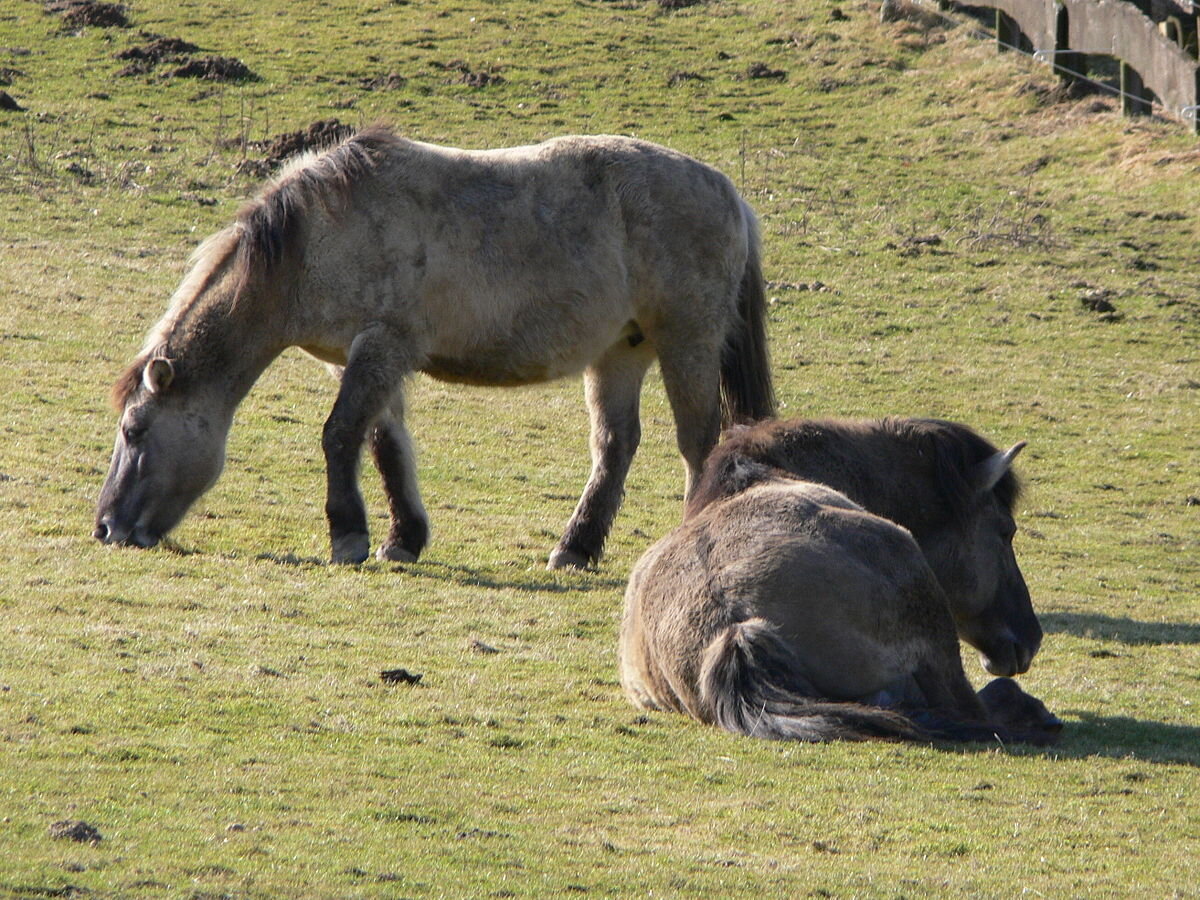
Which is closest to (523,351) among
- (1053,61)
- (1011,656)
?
(1011,656)

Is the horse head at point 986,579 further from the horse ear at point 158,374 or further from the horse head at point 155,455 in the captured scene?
the horse ear at point 158,374

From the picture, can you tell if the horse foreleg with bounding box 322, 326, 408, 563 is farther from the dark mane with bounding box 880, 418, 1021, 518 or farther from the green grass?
the dark mane with bounding box 880, 418, 1021, 518

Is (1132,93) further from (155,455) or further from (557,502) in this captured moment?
(155,455)

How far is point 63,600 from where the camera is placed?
8148mm

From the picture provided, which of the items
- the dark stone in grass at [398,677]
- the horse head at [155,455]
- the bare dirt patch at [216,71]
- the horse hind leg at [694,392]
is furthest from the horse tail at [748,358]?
the bare dirt patch at [216,71]

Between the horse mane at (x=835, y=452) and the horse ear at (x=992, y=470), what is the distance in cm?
4

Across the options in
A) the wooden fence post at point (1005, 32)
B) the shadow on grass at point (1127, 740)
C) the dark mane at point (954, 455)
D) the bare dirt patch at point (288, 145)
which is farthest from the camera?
the wooden fence post at point (1005, 32)

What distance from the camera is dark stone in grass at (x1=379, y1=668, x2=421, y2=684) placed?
7.21 metres

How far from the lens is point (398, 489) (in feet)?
34.8

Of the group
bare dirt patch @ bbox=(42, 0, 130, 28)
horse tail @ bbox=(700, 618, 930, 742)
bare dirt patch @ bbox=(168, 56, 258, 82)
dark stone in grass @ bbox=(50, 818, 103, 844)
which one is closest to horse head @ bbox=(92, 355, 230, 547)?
horse tail @ bbox=(700, 618, 930, 742)

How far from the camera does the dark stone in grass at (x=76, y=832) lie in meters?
4.75

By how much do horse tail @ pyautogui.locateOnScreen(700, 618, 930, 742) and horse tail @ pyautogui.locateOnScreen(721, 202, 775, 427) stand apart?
4982mm

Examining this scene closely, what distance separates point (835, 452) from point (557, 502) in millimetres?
5544

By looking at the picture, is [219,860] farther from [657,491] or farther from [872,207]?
[872,207]
